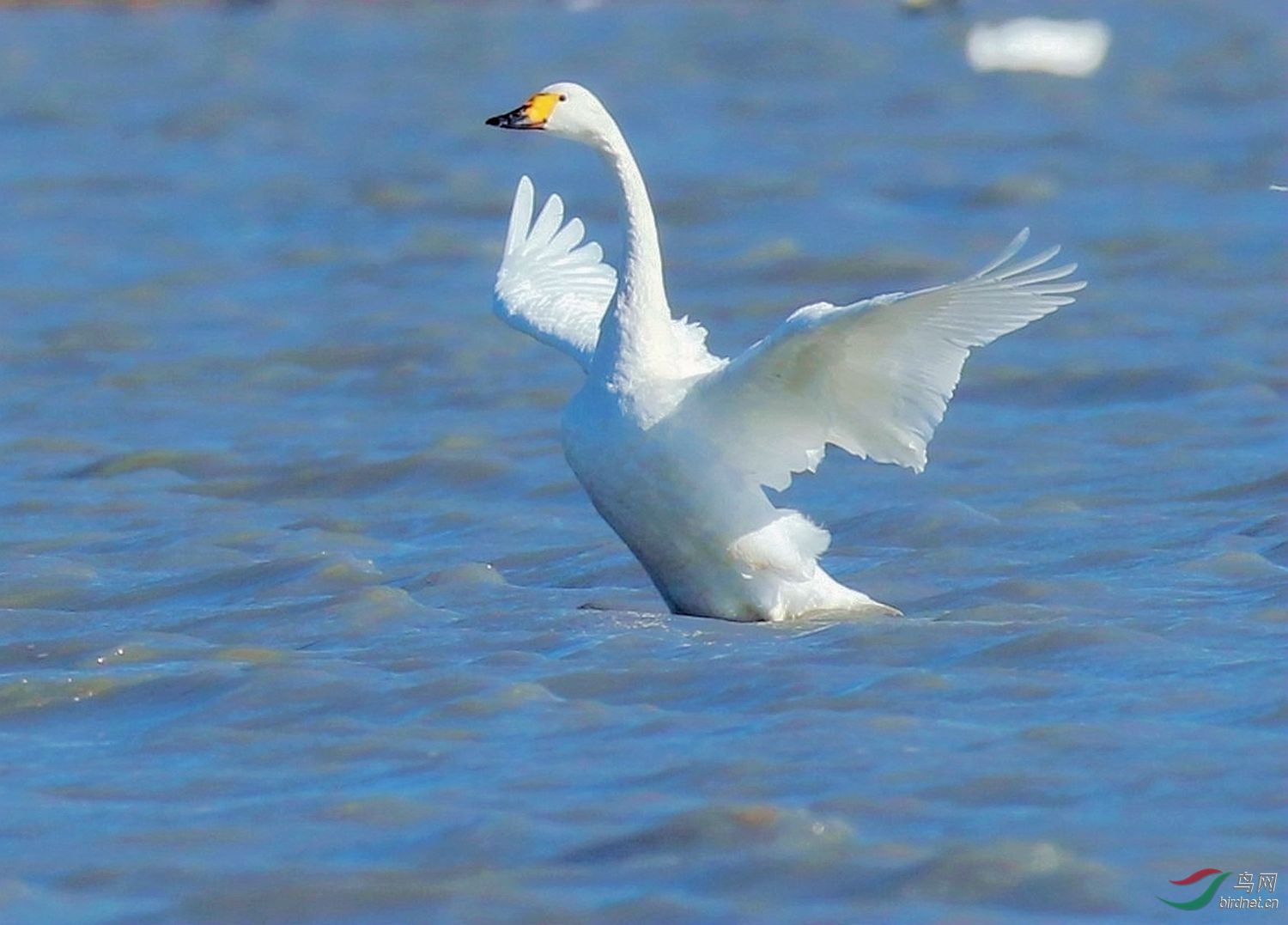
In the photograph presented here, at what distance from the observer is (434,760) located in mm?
6648

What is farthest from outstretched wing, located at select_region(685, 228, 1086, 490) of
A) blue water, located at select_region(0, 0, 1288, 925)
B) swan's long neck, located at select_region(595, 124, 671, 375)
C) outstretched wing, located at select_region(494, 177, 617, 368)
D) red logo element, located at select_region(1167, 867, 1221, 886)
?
red logo element, located at select_region(1167, 867, 1221, 886)

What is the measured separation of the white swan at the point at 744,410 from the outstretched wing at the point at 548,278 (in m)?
1.15

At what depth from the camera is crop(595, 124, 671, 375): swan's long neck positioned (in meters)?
7.77

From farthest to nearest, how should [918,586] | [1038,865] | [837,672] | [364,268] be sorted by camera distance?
[364,268] < [918,586] < [837,672] < [1038,865]

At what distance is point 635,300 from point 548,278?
186 cm

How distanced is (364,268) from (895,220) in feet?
12.7

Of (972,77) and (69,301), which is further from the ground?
(972,77)

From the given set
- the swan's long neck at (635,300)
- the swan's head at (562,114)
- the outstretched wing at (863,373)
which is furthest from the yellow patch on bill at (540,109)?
the outstretched wing at (863,373)

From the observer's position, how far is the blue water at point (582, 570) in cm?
587

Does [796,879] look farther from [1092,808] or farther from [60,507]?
[60,507]

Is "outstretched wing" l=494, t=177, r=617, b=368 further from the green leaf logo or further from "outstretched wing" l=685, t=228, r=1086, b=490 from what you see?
the green leaf logo

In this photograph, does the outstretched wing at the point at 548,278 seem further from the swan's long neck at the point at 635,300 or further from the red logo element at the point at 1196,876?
the red logo element at the point at 1196,876

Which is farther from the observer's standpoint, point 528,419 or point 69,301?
point 69,301

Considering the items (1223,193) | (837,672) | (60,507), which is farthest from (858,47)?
(837,672)
